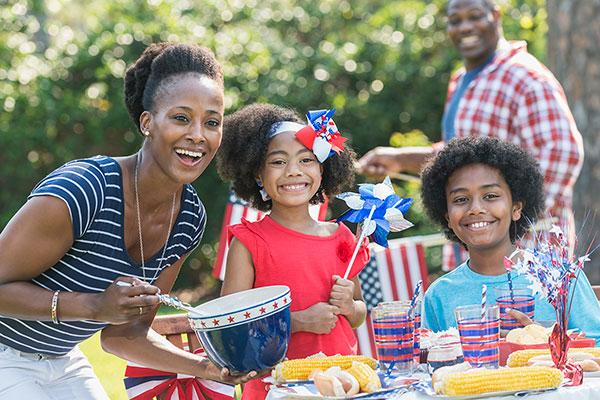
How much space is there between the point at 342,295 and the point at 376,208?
335 mm

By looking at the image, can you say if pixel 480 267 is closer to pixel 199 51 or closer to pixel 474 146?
pixel 474 146

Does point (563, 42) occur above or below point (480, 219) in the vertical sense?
above

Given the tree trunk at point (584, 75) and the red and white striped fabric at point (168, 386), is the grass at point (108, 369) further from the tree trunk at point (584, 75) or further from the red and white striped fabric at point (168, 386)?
the tree trunk at point (584, 75)

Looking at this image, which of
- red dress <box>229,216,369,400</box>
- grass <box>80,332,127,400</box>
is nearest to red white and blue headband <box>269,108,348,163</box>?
red dress <box>229,216,369,400</box>

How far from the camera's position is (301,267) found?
3.79 meters

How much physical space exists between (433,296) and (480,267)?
214mm

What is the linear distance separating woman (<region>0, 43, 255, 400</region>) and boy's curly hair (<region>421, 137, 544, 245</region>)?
39.5 inches

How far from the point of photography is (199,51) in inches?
145

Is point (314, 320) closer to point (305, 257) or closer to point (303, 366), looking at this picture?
point (305, 257)

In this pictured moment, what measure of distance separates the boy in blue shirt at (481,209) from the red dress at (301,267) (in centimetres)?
37

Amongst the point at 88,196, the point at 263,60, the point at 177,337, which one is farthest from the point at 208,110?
the point at 263,60

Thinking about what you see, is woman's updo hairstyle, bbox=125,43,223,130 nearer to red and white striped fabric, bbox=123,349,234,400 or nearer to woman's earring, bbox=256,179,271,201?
woman's earring, bbox=256,179,271,201

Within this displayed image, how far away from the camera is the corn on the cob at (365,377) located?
9.32 feet

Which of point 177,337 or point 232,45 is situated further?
point 232,45
